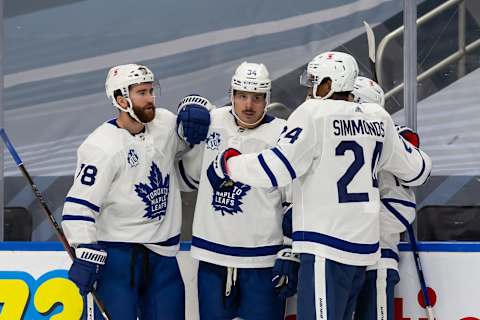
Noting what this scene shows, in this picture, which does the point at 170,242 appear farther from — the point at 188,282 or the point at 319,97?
the point at 319,97

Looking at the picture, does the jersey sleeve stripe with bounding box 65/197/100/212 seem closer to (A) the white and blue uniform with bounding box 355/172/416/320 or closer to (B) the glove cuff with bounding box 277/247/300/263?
(B) the glove cuff with bounding box 277/247/300/263

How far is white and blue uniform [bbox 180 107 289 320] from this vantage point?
13.3ft

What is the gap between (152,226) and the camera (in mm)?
4031

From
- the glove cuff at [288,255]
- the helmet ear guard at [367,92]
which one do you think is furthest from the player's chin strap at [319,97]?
the glove cuff at [288,255]

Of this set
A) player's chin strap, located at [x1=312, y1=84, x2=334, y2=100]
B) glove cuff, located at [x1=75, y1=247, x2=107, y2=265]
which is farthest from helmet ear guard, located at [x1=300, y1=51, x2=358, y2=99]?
glove cuff, located at [x1=75, y1=247, x2=107, y2=265]

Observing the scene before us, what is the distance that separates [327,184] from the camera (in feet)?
12.4

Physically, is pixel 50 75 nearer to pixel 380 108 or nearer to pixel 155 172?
pixel 155 172

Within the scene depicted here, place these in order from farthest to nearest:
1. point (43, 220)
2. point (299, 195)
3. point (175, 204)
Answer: point (43, 220), point (175, 204), point (299, 195)

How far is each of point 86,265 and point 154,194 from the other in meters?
0.37

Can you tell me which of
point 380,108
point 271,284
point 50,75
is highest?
point 50,75

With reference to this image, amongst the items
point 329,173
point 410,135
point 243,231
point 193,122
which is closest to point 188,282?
point 243,231

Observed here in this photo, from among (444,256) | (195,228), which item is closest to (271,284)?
(195,228)

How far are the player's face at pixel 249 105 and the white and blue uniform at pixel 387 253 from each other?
19.6 inches

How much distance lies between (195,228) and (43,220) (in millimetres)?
909
